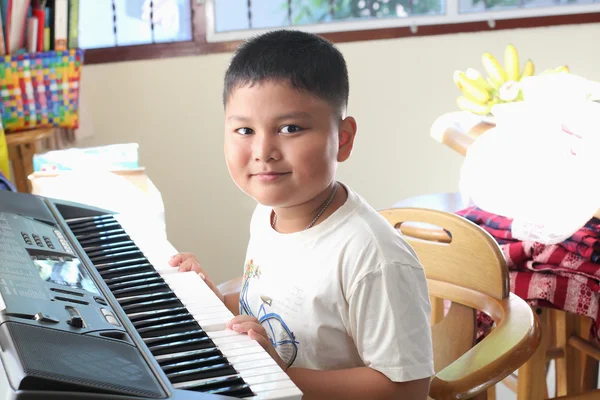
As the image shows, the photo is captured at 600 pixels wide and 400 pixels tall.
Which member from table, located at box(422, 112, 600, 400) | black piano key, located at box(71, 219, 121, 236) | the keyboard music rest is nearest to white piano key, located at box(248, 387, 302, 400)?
the keyboard music rest

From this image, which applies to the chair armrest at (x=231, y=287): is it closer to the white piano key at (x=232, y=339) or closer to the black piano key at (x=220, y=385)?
the white piano key at (x=232, y=339)

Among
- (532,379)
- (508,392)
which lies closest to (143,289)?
(532,379)

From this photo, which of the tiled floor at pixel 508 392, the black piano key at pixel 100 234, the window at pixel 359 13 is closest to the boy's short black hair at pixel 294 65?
the black piano key at pixel 100 234

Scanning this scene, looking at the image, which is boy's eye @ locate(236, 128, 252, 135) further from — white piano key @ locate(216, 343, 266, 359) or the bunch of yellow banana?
the bunch of yellow banana

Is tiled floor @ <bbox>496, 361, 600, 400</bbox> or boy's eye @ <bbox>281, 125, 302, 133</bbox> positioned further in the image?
tiled floor @ <bbox>496, 361, 600, 400</bbox>

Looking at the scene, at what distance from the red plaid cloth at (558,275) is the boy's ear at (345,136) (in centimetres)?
82

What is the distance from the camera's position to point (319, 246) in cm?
111

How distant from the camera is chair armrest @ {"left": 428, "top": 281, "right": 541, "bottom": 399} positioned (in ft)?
3.62

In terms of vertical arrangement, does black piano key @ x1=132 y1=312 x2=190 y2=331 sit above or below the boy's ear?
below

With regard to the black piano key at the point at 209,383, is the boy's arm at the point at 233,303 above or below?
below

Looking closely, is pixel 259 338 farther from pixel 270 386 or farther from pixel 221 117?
pixel 221 117

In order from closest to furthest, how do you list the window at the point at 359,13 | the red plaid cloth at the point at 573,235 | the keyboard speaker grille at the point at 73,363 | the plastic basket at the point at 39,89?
the keyboard speaker grille at the point at 73,363 → the red plaid cloth at the point at 573,235 → the plastic basket at the point at 39,89 → the window at the point at 359,13

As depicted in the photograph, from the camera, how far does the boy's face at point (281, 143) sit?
1.07 m

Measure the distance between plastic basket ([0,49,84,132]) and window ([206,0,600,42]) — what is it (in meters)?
0.87
